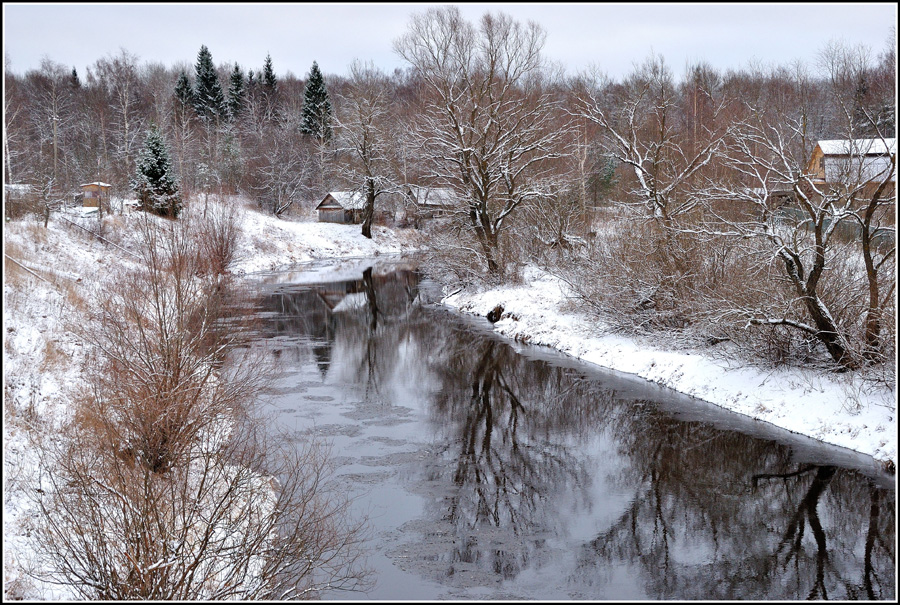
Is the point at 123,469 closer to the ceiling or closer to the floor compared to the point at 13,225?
closer to the floor

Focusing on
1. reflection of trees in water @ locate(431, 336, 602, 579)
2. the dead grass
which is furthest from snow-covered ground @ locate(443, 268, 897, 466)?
the dead grass

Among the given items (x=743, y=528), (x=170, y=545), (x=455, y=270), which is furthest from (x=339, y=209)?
(x=170, y=545)

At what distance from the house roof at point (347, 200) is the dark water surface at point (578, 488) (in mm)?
34908

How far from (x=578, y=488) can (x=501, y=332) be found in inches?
464

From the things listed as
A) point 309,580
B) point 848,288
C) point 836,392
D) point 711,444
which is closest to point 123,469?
point 309,580

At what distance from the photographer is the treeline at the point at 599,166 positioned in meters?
13.1

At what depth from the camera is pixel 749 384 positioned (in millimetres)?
14266

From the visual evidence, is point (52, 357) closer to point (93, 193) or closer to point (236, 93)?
point (93, 193)

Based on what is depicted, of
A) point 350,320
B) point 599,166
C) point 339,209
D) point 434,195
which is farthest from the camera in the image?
point 339,209

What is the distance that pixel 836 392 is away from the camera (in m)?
12.7

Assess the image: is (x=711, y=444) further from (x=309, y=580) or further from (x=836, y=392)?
(x=309, y=580)

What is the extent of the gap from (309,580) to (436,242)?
25211mm

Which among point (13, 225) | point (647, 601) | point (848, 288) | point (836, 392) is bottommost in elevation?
point (647, 601)

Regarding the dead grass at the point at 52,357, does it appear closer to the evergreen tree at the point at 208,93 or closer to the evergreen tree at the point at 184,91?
the evergreen tree at the point at 184,91
